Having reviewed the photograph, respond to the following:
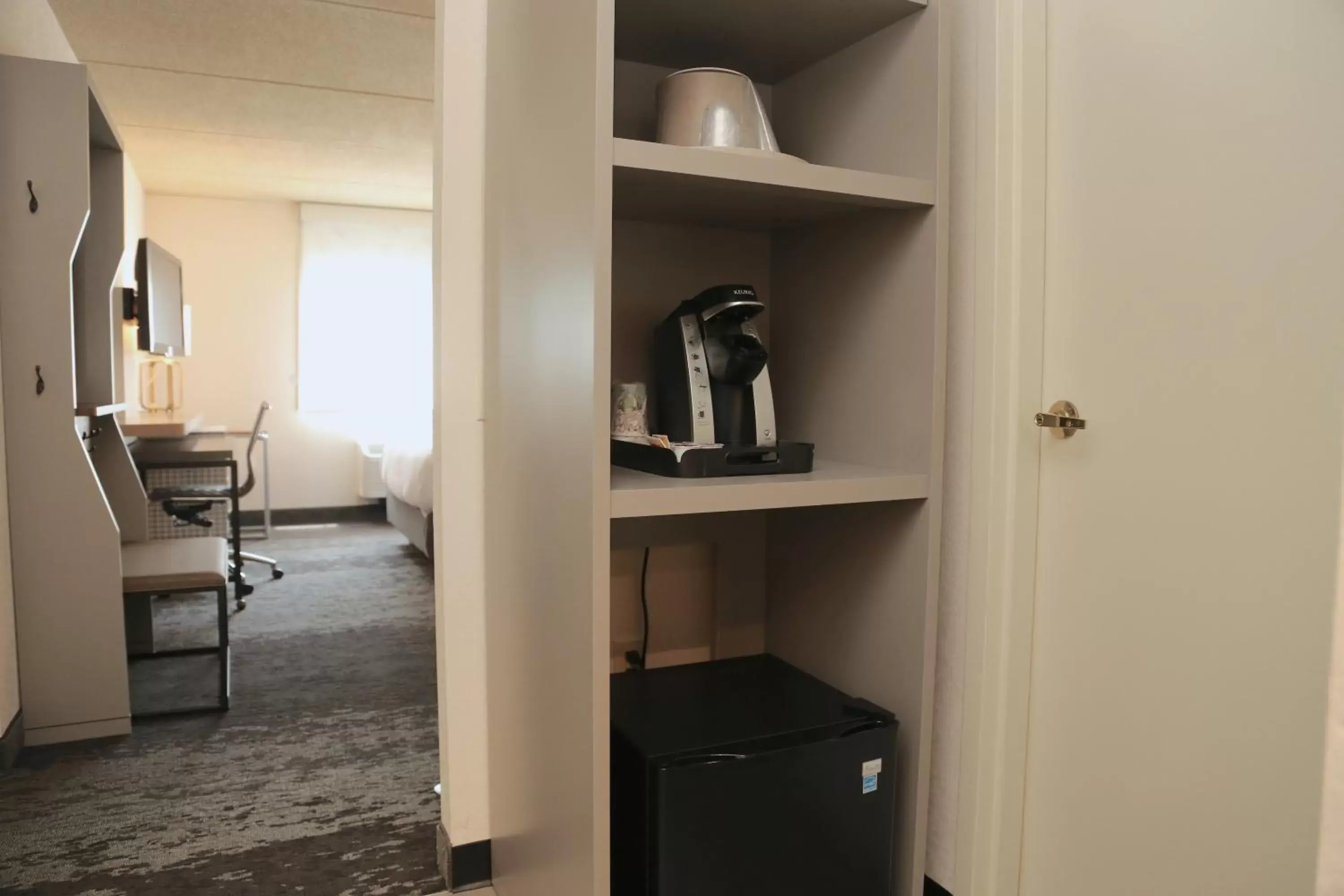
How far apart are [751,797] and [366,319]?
5.96 meters

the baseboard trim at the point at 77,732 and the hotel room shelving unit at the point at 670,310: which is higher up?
the hotel room shelving unit at the point at 670,310

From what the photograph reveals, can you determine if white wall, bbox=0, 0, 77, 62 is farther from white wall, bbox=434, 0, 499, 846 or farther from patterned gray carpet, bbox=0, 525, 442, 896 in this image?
patterned gray carpet, bbox=0, 525, 442, 896

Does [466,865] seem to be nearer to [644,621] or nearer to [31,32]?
[644,621]

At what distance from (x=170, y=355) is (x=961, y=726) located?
4.60 meters

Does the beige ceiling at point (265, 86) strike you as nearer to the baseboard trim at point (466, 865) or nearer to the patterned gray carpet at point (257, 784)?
the patterned gray carpet at point (257, 784)

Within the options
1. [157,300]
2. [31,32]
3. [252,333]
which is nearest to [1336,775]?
[31,32]

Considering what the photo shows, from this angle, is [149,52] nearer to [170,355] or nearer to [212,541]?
[170,355]

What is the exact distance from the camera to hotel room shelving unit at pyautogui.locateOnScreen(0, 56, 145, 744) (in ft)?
7.89

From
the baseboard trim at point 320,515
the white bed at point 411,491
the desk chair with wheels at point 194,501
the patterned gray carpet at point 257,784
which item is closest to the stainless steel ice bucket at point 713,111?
the patterned gray carpet at point 257,784

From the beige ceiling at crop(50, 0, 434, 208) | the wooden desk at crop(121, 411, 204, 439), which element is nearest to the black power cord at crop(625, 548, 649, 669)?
the beige ceiling at crop(50, 0, 434, 208)

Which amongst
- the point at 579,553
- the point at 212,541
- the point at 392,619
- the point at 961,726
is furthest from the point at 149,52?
the point at 961,726

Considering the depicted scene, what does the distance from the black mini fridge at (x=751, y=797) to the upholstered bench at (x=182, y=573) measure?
1.91 meters

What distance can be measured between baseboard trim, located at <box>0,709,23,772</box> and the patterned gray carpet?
0.10 ft

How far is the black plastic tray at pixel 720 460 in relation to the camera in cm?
125
